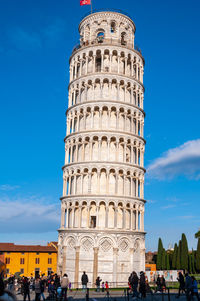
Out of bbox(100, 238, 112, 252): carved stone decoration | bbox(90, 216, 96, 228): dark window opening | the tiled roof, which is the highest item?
bbox(90, 216, 96, 228): dark window opening

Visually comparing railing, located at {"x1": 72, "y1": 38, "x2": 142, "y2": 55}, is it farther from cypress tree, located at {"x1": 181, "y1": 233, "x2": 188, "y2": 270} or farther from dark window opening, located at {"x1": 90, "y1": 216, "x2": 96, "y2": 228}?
cypress tree, located at {"x1": 181, "y1": 233, "x2": 188, "y2": 270}

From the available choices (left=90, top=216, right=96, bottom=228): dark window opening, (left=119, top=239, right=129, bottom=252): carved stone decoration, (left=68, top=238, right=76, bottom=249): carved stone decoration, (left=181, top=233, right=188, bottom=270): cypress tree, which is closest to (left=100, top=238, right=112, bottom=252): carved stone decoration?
(left=119, top=239, right=129, bottom=252): carved stone decoration

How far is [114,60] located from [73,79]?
265 inches

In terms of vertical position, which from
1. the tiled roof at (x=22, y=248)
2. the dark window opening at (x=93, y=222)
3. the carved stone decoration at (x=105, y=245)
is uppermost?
the dark window opening at (x=93, y=222)

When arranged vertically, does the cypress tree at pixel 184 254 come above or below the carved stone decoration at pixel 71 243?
below

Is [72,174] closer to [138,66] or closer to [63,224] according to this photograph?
[63,224]

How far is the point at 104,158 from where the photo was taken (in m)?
44.6

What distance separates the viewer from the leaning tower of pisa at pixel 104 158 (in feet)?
135

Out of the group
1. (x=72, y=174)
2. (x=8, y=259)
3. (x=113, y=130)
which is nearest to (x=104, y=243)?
(x=72, y=174)

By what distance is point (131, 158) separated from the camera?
45.7 m

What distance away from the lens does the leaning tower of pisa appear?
4128 centimetres

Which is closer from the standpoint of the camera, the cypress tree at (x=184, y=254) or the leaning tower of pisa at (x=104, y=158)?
the leaning tower of pisa at (x=104, y=158)

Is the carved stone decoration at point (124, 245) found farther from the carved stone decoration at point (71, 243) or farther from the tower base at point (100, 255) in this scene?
the carved stone decoration at point (71, 243)

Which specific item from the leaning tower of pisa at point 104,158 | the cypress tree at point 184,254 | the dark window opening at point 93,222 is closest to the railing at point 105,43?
the leaning tower of pisa at point 104,158
